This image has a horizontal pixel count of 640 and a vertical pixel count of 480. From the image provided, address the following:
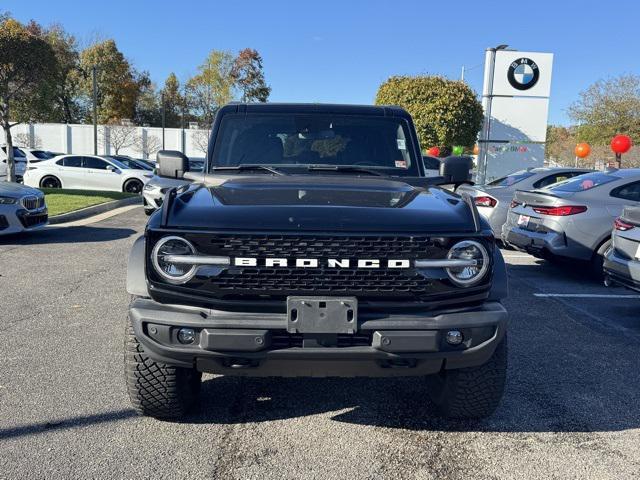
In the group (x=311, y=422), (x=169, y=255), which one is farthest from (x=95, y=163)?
(x=169, y=255)

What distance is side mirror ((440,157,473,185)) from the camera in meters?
4.23

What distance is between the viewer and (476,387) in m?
3.23

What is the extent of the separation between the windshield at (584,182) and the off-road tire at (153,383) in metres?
6.35

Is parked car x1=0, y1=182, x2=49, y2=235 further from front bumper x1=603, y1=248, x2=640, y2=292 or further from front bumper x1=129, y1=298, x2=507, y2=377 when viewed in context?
front bumper x1=603, y1=248, x2=640, y2=292

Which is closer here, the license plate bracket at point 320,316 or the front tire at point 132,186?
the license plate bracket at point 320,316

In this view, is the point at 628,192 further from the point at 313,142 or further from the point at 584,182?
the point at 313,142

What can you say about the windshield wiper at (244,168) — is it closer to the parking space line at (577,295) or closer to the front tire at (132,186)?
the parking space line at (577,295)

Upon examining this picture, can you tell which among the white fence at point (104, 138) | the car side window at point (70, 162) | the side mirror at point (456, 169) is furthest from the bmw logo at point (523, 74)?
the white fence at point (104, 138)

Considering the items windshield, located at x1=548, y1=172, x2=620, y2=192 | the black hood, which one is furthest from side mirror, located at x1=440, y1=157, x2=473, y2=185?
windshield, located at x1=548, y1=172, x2=620, y2=192

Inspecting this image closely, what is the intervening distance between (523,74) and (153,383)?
20975mm

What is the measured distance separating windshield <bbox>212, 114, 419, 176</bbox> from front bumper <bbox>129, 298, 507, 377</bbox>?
67.1 inches

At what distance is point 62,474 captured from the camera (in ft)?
9.21

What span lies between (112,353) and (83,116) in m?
62.0

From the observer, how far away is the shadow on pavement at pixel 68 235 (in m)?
9.67
